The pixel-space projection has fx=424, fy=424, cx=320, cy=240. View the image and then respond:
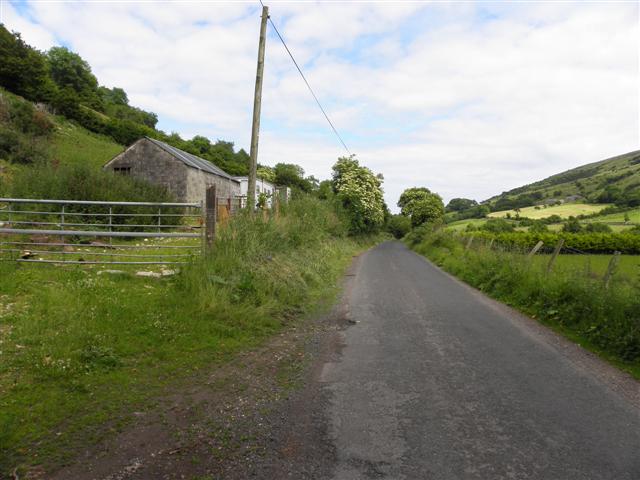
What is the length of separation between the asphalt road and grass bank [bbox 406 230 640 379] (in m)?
0.52

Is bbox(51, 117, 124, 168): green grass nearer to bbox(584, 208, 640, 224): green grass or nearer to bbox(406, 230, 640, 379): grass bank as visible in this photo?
bbox(406, 230, 640, 379): grass bank

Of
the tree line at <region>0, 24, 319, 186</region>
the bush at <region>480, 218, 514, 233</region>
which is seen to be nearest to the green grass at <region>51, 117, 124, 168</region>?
the tree line at <region>0, 24, 319, 186</region>

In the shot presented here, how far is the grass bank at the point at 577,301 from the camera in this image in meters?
6.72

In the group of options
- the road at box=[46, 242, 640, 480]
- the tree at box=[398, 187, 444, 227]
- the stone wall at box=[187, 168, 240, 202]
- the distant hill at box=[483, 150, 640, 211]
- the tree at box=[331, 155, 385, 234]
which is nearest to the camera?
the road at box=[46, 242, 640, 480]

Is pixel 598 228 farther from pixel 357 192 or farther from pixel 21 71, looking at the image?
pixel 21 71

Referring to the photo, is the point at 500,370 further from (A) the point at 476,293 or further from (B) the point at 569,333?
(A) the point at 476,293

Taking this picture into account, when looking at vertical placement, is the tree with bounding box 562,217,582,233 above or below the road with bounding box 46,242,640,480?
above

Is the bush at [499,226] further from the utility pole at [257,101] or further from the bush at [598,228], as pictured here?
the utility pole at [257,101]

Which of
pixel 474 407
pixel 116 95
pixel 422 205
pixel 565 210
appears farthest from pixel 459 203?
pixel 474 407

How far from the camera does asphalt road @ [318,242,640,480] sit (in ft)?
11.1

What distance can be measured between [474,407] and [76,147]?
1930 inches

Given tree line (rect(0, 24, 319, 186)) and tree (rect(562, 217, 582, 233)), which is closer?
tree line (rect(0, 24, 319, 186))

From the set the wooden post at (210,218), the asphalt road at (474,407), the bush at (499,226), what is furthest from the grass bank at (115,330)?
the bush at (499,226)

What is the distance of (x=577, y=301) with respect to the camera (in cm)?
854
